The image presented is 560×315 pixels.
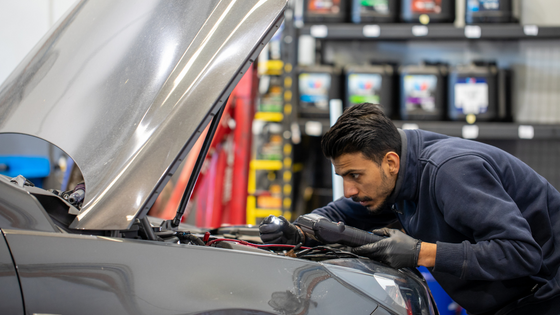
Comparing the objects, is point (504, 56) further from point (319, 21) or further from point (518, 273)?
point (518, 273)

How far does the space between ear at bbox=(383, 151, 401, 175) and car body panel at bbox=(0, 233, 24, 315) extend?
102 centimetres

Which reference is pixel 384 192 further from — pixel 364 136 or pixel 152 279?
pixel 152 279

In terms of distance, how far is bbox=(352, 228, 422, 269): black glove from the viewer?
1.20 m

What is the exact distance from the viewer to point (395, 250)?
1207 mm

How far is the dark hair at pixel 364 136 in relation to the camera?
1328 mm

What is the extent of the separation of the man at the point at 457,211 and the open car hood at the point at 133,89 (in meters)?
0.50

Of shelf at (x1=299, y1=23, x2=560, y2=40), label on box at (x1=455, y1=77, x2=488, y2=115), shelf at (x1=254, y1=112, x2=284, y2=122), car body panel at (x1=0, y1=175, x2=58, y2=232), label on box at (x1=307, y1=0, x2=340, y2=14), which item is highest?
label on box at (x1=307, y1=0, x2=340, y2=14)

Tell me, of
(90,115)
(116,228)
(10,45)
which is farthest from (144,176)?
(10,45)

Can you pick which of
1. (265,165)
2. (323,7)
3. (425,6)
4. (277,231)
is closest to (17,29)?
(265,165)

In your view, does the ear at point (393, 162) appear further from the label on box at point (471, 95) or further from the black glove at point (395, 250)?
the label on box at point (471, 95)

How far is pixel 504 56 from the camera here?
379cm

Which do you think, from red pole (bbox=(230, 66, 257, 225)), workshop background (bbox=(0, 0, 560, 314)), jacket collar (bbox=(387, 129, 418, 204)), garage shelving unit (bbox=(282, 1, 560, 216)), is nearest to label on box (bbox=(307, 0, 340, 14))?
workshop background (bbox=(0, 0, 560, 314))

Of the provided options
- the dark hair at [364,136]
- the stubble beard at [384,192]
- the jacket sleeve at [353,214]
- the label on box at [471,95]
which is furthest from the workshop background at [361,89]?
the dark hair at [364,136]

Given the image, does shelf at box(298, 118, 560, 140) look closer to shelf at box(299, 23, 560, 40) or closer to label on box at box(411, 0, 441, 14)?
shelf at box(299, 23, 560, 40)
